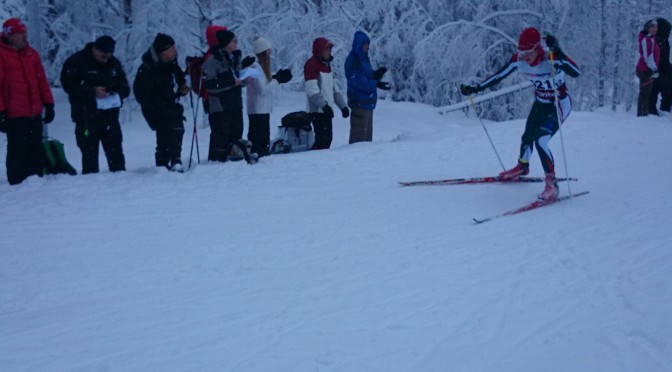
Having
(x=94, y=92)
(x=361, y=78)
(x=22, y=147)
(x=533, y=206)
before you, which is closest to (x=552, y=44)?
(x=533, y=206)

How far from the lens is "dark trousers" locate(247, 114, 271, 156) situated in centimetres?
871

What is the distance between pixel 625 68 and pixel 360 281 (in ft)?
66.2

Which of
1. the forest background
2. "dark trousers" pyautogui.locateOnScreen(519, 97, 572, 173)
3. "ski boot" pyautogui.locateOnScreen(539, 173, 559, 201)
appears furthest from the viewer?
the forest background

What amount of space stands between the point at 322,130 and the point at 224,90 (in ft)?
7.29

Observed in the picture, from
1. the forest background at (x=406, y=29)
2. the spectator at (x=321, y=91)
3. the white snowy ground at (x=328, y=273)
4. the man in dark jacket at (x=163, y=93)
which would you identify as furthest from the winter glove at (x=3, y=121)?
the forest background at (x=406, y=29)

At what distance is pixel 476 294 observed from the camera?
12.3 feet

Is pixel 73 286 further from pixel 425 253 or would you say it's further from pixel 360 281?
pixel 425 253

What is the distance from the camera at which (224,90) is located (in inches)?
306

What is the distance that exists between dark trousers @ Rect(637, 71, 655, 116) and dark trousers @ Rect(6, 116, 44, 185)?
1029cm

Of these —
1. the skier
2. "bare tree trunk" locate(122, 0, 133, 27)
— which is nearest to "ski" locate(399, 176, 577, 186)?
the skier

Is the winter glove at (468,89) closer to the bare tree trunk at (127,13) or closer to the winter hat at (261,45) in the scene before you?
the winter hat at (261,45)

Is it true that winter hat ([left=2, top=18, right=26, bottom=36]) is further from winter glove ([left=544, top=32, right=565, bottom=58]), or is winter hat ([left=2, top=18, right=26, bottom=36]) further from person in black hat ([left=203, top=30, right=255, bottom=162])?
winter glove ([left=544, top=32, right=565, bottom=58])

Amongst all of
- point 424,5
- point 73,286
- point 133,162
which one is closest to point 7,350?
point 73,286

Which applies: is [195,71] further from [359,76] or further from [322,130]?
[359,76]
